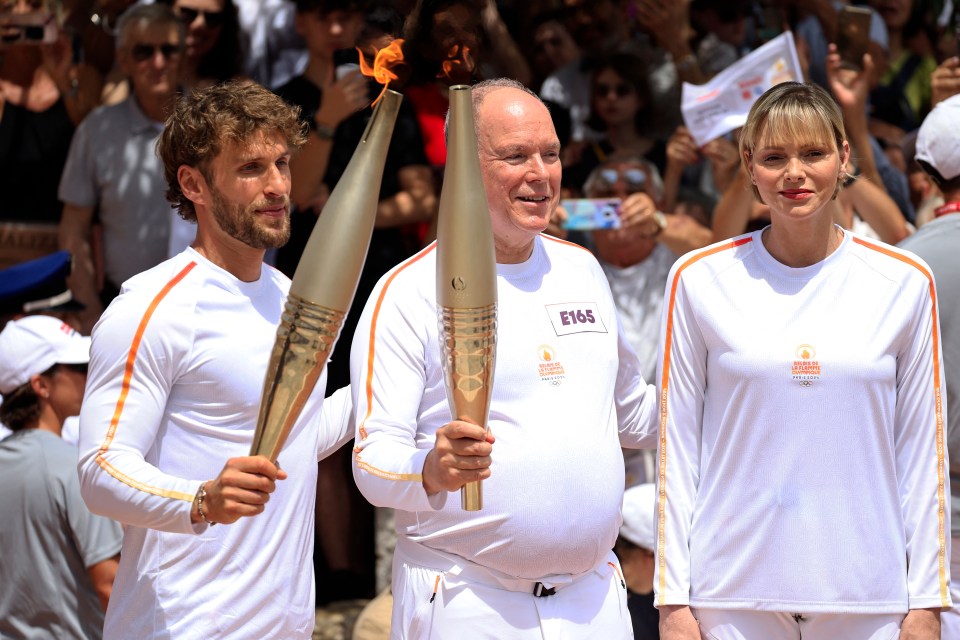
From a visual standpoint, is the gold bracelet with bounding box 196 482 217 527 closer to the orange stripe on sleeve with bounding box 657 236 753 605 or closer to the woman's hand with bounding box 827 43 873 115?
the orange stripe on sleeve with bounding box 657 236 753 605

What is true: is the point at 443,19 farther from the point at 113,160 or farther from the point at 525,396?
the point at 113,160

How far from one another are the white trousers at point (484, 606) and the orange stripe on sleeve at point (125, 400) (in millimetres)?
738

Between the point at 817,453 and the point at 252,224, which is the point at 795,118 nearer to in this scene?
the point at 817,453

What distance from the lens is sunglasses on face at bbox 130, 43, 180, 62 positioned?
6430 millimetres

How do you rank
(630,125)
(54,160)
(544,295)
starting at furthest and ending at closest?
(630,125) < (54,160) < (544,295)

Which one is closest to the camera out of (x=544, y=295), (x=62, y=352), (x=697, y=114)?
(x=544, y=295)

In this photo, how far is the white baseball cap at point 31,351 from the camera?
4723 mm

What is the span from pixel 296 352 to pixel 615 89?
4.53 metres

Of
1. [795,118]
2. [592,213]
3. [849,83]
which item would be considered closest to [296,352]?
[795,118]

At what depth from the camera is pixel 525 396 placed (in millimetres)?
3627

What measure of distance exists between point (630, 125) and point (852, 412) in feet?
12.2

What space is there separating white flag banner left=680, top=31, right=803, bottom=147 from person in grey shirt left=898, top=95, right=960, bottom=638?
5.29ft

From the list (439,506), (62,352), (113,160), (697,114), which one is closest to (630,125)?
(697,114)

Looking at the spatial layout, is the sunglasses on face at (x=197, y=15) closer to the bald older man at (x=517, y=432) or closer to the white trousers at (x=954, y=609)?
the bald older man at (x=517, y=432)
